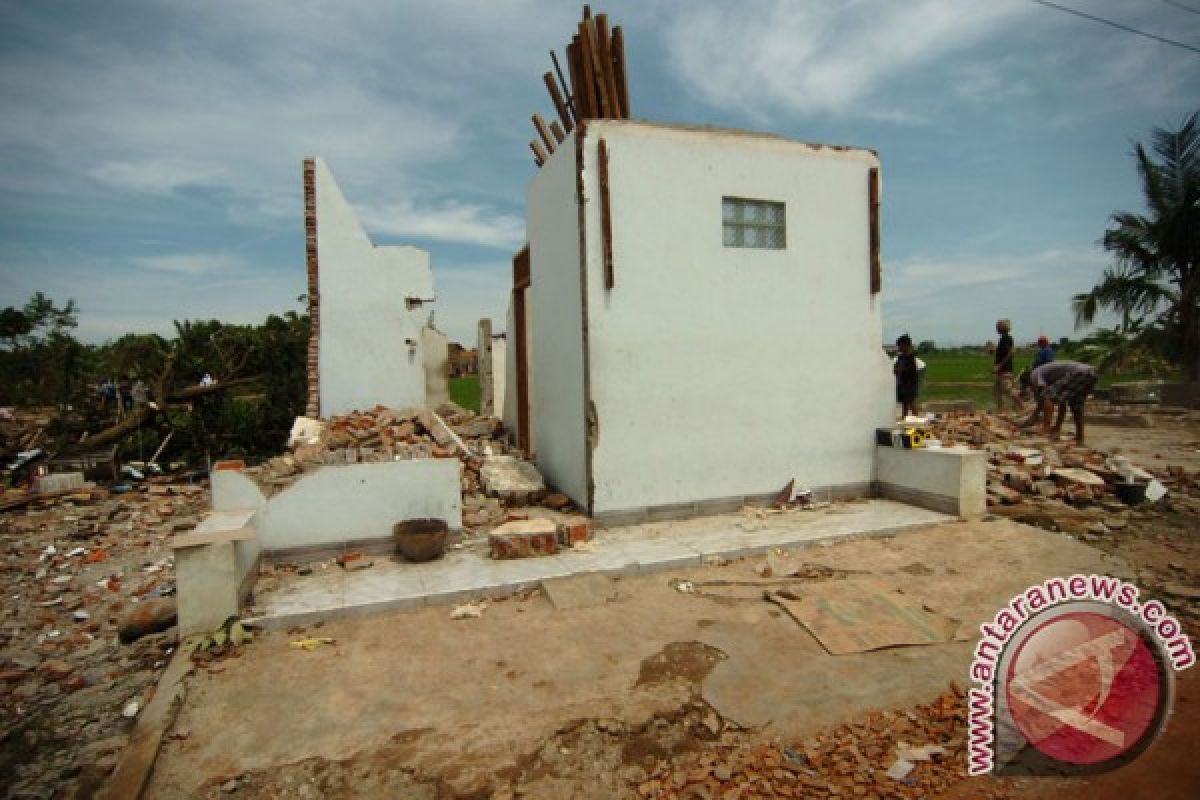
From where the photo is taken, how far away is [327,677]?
159 inches

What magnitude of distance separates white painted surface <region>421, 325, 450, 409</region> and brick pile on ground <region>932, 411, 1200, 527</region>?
32.8 ft

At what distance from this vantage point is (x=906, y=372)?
424 inches

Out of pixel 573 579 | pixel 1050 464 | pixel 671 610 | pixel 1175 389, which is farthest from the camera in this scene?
pixel 1175 389

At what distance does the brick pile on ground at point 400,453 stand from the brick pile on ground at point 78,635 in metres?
1.64

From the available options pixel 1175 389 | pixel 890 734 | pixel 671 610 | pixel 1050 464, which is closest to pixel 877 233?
pixel 1050 464

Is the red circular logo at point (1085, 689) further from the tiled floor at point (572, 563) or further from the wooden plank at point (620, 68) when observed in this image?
the wooden plank at point (620, 68)

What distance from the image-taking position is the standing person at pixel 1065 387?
10.2 meters

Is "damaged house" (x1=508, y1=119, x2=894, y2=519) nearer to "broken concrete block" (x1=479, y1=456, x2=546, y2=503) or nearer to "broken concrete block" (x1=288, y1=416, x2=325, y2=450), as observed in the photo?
"broken concrete block" (x1=479, y1=456, x2=546, y2=503)

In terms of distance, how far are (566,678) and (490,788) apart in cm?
106

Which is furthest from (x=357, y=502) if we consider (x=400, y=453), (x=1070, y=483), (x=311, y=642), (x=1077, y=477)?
(x=1077, y=477)

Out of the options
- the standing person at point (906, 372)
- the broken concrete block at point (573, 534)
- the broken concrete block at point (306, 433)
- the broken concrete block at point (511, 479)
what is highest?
the standing person at point (906, 372)

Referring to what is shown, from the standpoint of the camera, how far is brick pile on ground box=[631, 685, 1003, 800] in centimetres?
289

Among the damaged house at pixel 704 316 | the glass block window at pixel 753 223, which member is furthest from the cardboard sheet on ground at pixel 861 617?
the glass block window at pixel 753 223

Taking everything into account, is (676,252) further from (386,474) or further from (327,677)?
(327,677)
